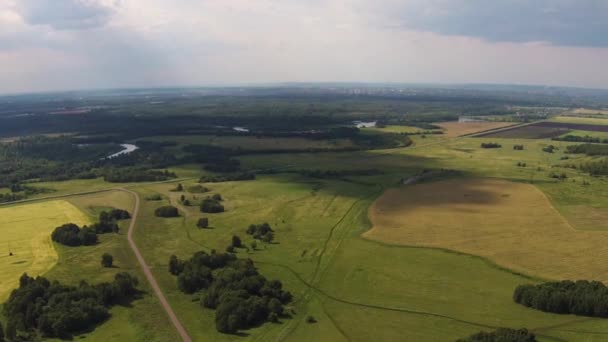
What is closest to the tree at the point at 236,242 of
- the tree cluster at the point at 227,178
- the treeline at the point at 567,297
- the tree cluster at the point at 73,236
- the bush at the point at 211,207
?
the bush at the point at 211,207

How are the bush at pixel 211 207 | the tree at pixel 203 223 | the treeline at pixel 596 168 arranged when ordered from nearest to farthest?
the tree at pixel 203 223 < the bush at pixel 211 207 < the treeline at pixel 596 168

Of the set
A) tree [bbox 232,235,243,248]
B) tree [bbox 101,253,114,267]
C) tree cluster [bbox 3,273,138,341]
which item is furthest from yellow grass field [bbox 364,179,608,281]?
tree cluster [bbox 3,273,138,341]

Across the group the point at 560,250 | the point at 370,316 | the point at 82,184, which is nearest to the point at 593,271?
the point at 560,250

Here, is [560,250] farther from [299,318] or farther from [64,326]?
[64,326]

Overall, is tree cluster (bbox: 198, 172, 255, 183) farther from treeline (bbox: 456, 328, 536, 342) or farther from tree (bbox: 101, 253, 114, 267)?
treeline (bbox: 456, 328, 536, 342)

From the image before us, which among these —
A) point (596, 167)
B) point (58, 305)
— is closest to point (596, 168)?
point (596, 167)

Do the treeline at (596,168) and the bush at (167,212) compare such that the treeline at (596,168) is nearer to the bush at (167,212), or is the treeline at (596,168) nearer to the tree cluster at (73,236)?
the bush at (167,212)

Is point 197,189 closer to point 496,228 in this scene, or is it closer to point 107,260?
point 107,260
